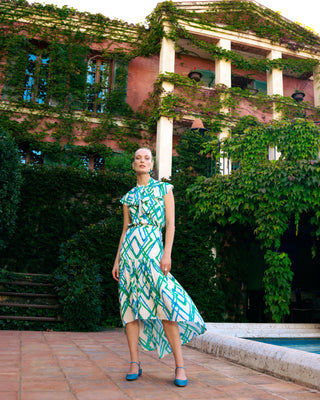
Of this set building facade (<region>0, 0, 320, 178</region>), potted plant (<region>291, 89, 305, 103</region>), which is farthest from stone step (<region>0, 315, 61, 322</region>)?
potted plant (<region>291, 89, 305, 103</region>)

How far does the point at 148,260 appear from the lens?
2654 millimetres

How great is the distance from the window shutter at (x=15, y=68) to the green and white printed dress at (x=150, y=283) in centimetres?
897

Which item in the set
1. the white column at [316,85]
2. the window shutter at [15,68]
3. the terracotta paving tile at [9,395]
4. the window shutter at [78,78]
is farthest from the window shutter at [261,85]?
the terracotta paving tile at [9,395]

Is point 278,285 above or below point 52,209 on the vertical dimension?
below

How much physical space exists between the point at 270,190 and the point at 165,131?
4562mm

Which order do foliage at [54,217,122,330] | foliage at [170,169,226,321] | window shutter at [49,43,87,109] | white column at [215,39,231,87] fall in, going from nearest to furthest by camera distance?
foliage at [54,217,122,330], foliage at [170,169,226,321], window shutter at [49,43,87,109], white column at [215,39,231,87]

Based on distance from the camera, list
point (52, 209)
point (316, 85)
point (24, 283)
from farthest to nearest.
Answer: point (316, 85)
point (52, 209)
point (24, 283)

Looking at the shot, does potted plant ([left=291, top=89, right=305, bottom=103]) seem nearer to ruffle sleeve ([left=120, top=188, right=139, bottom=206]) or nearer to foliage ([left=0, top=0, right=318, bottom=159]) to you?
foliage ([left=0, top=0, right=318, bottom=159])

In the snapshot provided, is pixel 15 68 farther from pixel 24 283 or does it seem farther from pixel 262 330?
pixel 262 330

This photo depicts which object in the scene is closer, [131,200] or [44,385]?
[44,385]

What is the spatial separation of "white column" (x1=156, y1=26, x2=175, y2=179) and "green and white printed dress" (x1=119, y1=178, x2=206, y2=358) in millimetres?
7107

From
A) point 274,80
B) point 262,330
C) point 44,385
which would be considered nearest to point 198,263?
point 262,330

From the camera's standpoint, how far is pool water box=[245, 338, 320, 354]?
4610 mm

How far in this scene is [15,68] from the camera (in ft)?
34.8
